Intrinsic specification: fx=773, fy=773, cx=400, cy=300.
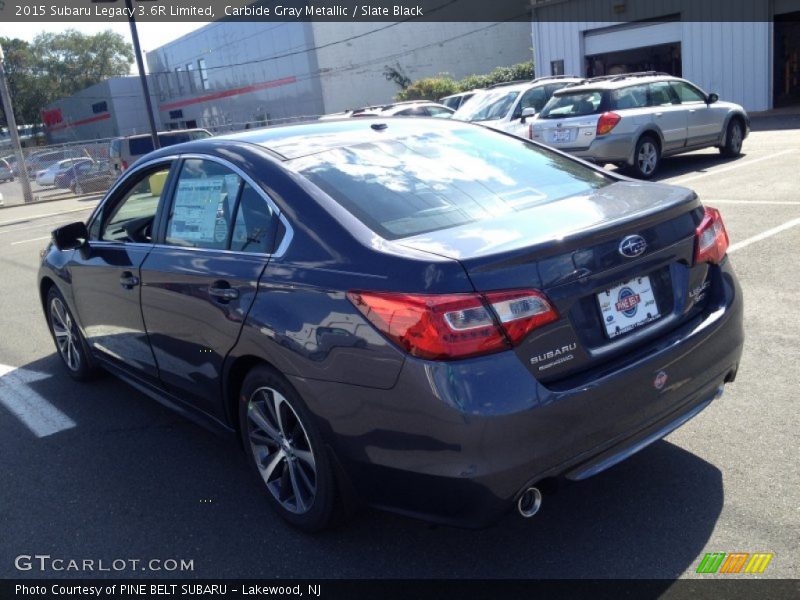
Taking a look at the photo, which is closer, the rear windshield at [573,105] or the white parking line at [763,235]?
the white parking line at [763,235]

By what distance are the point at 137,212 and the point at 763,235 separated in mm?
5875

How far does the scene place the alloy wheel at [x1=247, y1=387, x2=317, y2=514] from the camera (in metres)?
3.20

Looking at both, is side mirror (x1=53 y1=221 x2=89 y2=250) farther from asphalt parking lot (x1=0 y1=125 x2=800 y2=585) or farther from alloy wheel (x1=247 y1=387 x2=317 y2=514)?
alloy wheel (x1=247 y1=387 x2=317 y2=514)

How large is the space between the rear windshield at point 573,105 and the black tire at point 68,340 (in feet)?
30.7

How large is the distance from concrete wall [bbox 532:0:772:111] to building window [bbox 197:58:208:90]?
3550 cm

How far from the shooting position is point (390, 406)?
2680 millimetres

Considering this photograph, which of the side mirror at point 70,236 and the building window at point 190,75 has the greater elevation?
the building window at point 190,75

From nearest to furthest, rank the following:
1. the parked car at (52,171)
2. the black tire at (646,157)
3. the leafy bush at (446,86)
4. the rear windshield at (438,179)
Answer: the rear windshield at (438,179)
the black tire at (646,157)
the parked car at (52,171)
the leafy bush at (446,86)

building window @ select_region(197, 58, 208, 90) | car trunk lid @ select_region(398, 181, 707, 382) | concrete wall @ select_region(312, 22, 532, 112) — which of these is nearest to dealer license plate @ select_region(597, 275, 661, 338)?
car trunk lid @ select_region(398, 181, 707, 382)

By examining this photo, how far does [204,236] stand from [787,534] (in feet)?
9.25

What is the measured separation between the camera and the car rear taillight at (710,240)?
3240 millimetres

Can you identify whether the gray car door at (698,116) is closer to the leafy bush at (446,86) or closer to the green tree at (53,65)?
the leafy bush at (446,86)

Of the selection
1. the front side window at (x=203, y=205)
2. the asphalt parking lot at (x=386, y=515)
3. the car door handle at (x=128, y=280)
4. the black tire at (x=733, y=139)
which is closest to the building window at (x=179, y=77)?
the black tire at (x=733, y=139)

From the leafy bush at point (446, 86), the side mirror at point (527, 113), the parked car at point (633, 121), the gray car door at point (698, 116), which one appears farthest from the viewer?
the leafy bush at point (446, 86)
